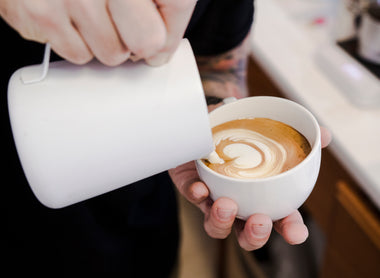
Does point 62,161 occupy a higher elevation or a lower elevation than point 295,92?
higher

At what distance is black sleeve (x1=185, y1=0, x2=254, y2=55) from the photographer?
2.57 feet

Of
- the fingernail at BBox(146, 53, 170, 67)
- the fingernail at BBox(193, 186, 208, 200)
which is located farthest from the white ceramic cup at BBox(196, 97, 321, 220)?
the fingernail at BBox(146, 53, 170, 67)

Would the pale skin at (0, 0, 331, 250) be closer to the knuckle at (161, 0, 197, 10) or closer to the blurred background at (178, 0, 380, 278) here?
the knuckle at (161, 0, 197, 10)

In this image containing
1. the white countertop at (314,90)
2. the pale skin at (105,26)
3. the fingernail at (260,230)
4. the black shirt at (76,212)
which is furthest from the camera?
the white countertop at (314,90)

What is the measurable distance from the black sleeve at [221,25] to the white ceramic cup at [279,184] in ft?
0.85

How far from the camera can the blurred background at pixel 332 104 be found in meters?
0.84

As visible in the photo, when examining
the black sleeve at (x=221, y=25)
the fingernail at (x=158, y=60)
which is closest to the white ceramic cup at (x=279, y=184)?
the fingernail at (x=158, y=60)

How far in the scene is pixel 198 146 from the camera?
479mm

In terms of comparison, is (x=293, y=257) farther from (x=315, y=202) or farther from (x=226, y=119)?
(x=226, y=119)

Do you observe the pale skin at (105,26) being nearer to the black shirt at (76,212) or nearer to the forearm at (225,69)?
the black shirt at (76,212)

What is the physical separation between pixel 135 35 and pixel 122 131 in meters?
0.10

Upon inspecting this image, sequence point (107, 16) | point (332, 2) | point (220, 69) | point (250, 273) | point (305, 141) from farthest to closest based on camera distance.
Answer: point (250, 273) < point (332, 2) < point (220, 69) < point (305, 141) < point (107, 16)

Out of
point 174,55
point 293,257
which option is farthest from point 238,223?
point 293,257

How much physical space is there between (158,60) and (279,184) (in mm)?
188
